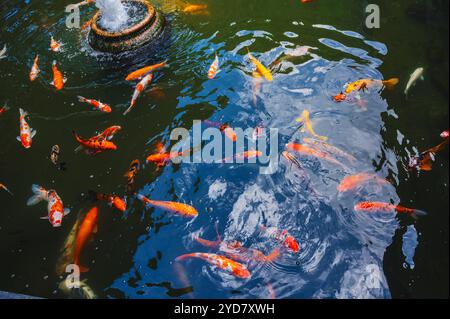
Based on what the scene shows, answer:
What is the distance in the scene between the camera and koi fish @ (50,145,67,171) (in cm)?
520

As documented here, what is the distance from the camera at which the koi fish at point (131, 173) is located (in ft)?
15.8

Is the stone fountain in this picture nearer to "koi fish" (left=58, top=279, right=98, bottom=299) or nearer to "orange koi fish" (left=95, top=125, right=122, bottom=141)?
"orange koi fish" (left=95, top=125, right=122, bottom=141)

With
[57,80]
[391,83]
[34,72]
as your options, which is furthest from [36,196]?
[391,83]

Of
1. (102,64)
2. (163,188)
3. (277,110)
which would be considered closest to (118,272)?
(163,188)

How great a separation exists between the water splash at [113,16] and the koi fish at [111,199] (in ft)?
11.4

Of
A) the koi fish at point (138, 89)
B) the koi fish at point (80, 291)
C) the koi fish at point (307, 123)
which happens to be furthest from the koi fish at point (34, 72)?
the koi fish at point (307, 123)

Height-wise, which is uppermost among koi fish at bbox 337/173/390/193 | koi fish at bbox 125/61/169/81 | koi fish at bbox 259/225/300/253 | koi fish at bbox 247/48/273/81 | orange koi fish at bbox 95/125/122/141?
koi fish at bbox 125/61/169/81

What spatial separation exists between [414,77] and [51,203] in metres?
5.24

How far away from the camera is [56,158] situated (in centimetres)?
530

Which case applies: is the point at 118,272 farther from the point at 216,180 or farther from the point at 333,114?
the point at 333,114

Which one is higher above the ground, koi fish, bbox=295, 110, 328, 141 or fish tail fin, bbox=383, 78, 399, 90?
fish tail fin, bbox=383, 78, 399, 90

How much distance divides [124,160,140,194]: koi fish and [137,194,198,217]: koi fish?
1.04 ft

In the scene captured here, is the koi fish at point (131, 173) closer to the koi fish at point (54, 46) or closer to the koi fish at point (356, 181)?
the koi fish at point (356, 181)

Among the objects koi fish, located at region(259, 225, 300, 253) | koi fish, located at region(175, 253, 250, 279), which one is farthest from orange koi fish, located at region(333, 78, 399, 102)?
koi fish, located at region(175, 253, 250, 279)
